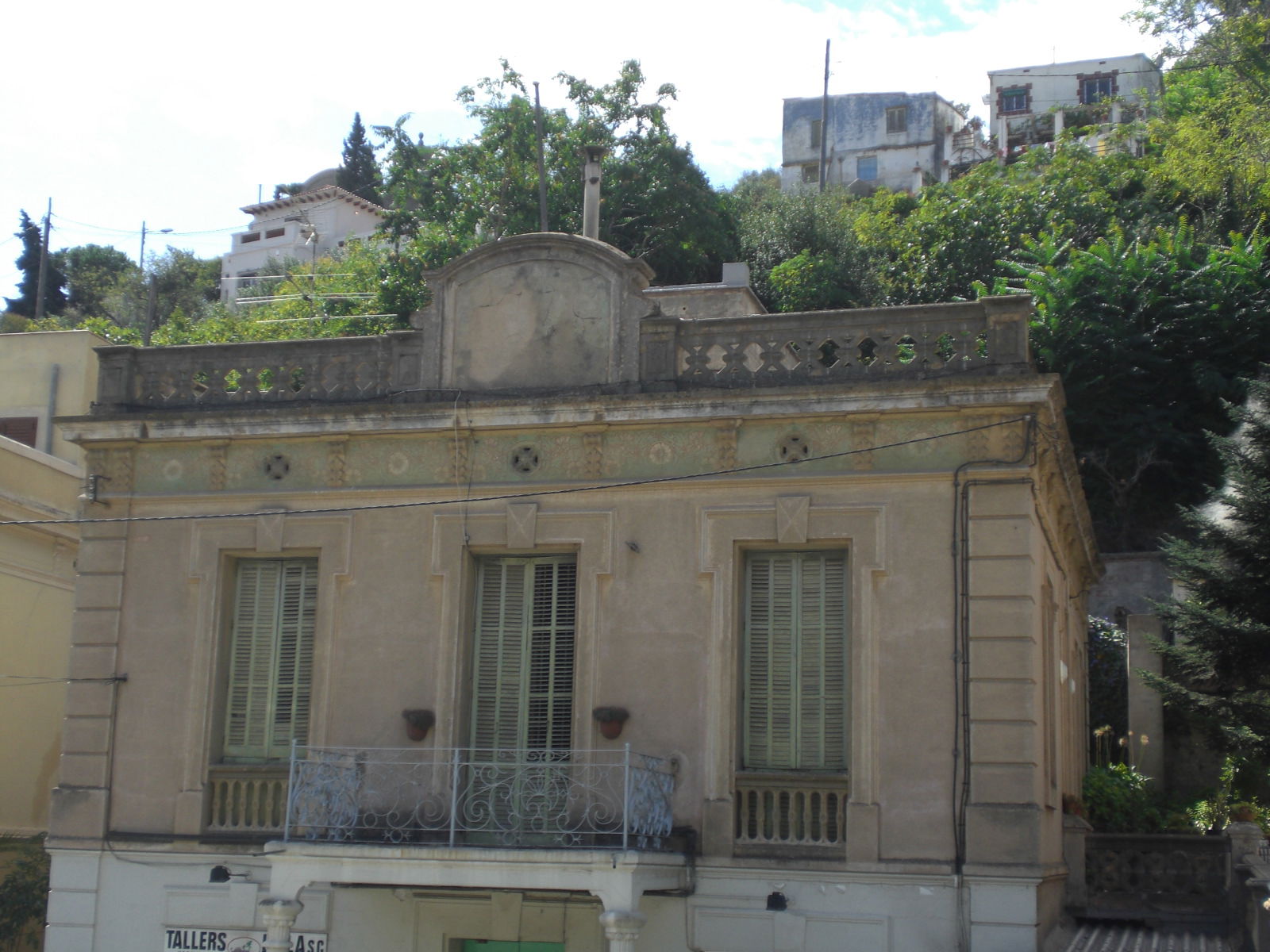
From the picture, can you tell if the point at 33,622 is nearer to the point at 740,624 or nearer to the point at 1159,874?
the point at 740,624

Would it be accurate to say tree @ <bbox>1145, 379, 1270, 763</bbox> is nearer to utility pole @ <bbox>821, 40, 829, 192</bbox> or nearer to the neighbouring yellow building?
the neighbouring yellow building

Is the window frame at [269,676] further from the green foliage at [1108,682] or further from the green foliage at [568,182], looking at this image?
the green foliage at [568,182]

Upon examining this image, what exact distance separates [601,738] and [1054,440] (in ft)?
16.5

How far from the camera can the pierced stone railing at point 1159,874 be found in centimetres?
1664

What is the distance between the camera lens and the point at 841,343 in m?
13.8

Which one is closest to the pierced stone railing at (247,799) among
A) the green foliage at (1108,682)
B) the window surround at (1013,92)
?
the green foliage at (1108,682)

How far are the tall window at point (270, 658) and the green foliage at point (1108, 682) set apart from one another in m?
15.8

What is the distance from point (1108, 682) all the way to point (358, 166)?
198ft

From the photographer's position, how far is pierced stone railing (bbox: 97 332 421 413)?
1491 centimetres

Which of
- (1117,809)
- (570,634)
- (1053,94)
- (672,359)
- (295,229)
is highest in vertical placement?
(1053,94)

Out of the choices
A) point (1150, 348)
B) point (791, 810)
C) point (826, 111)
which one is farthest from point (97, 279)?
point (791, 810)

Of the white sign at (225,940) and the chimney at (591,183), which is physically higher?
the chimney at (591,183)

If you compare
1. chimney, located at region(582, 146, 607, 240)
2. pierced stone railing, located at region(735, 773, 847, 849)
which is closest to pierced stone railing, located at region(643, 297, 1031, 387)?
chimney, located at region(582, 146, 607, 240)

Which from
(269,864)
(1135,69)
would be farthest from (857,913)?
(1135,69)
